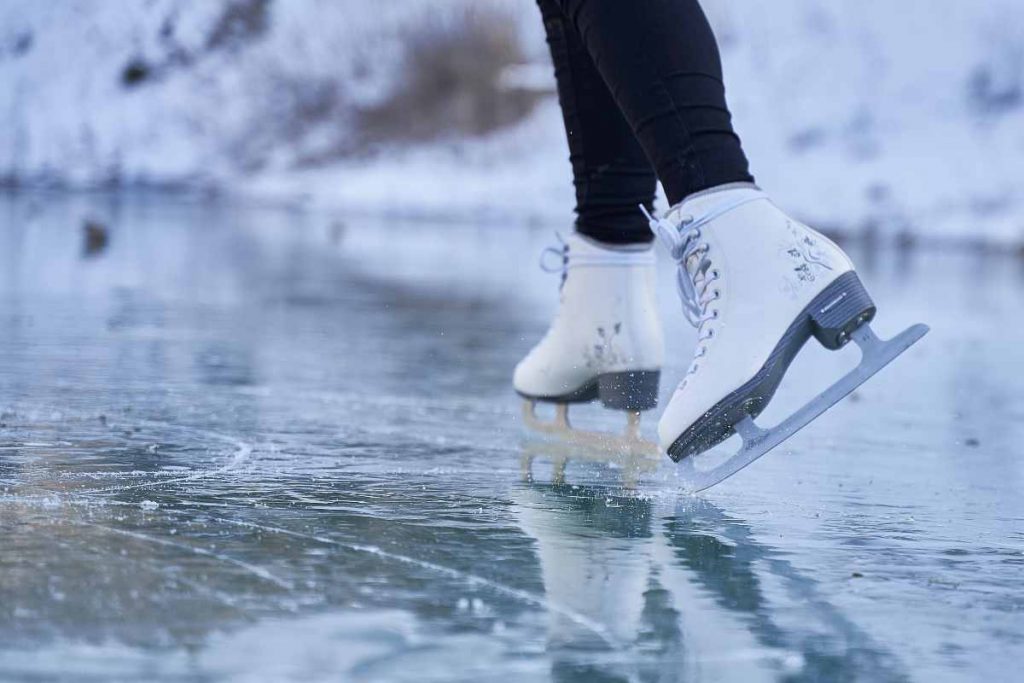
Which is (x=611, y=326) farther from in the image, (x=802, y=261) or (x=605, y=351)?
(x=802, y=261)

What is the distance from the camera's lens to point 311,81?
→ 14.9 meters

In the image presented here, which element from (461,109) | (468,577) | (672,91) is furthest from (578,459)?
(461,109)

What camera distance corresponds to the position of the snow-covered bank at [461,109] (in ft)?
32.0

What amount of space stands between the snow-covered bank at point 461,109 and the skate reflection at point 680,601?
621cm

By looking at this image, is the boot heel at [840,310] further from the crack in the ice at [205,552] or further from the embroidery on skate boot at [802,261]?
the crack in the ice at [205,552]

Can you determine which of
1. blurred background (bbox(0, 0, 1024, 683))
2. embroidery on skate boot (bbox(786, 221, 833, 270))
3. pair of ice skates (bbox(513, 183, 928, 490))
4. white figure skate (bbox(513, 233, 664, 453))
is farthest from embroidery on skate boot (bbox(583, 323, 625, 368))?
embroidery on skate boot (bbox(786, 221, 833, 270))

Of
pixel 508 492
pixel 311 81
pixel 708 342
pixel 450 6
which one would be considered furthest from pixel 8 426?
pixel 450 6

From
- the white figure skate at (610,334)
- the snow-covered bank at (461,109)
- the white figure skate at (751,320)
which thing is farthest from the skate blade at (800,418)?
the snow-covered bank at (461,109)

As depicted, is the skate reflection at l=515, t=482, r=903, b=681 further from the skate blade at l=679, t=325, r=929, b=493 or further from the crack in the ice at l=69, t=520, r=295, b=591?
the crack in the ice at l=69, t=520, r=295, b=591

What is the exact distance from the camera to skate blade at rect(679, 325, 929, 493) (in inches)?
49.0

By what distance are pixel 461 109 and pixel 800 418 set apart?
1493cm

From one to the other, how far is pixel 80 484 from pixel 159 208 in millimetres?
7838

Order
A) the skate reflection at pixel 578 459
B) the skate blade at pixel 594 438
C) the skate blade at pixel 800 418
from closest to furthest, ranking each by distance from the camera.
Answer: the skate blade at pixel 800 418 → the skate reflection at pixel 578 459 → the skate blade at pixel 594 438

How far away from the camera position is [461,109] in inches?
628
